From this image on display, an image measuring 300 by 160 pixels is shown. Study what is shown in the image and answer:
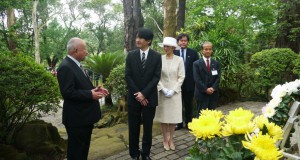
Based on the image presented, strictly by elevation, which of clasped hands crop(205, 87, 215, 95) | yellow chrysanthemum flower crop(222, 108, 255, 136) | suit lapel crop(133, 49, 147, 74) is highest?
suit lapel crop(133, 49, 147, 74)

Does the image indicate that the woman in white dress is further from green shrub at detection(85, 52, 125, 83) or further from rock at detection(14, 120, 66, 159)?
green shrub at detection(85, 52, 125, 83)

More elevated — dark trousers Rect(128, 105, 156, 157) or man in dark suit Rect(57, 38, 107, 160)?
man in dark suit Rect(57, 38, 107, 160)

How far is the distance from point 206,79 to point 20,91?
292 centimetres

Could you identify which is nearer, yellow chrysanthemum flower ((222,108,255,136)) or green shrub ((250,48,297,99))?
yellow chrysanthemum flower ((222,108,255,136))

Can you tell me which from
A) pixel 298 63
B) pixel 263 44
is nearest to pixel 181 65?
pixel 298 63

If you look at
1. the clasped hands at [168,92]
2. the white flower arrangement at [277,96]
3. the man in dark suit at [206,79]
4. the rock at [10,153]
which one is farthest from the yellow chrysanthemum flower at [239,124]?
the rock at [10,153]

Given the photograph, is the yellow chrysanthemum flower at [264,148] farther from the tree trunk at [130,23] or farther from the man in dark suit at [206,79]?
the tree trunk at [130,23]

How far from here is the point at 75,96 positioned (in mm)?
2824

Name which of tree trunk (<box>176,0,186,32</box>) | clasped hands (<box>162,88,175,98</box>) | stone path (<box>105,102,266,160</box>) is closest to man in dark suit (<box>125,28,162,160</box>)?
stone path (<box>105,102,266,160</box>)

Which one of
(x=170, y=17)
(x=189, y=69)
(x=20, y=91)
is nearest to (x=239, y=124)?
(x=20, y=91)

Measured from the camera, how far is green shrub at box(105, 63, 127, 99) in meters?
6.64

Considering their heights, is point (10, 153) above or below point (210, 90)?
below

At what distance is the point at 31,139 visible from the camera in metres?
4.12

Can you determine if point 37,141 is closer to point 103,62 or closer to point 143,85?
point 143,85
